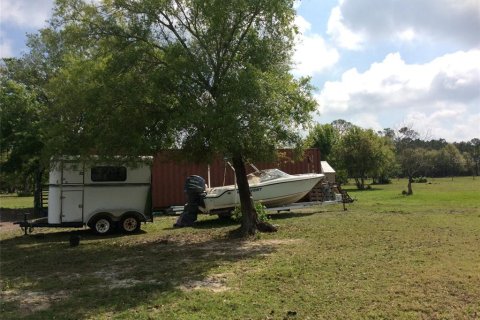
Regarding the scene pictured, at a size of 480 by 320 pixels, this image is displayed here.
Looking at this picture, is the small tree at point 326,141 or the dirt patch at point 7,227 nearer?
the dirt patch at point 7,227

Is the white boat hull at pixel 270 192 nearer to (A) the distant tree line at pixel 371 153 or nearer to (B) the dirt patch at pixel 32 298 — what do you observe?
(B) the dirt patch at pixel 32 298

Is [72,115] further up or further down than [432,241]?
further up

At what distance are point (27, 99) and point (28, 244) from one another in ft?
33.9

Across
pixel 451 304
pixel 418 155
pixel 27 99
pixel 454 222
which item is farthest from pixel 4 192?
pixel 451 304

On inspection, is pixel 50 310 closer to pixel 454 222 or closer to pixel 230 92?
pixel 230 92

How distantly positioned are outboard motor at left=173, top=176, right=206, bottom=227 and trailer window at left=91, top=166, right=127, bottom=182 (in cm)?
234

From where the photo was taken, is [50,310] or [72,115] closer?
[50,310]

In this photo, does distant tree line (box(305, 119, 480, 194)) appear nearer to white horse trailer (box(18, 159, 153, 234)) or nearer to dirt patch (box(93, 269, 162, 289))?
white horse trailer (box(18, 159, 153, 234))

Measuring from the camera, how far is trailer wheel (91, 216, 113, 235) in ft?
45.6

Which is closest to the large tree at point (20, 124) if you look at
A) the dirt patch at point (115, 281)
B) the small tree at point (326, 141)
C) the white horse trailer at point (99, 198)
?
the white horse trailer at point (99, 198)

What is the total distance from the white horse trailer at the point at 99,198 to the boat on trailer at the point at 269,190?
2697 millimetres

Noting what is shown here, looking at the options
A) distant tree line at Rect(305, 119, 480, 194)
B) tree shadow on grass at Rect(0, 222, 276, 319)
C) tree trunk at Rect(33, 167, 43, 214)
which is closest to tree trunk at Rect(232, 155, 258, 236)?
tree shadow on grass at Rect(0, 222, 276, 319)

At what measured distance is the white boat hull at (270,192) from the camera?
16188 millimetres

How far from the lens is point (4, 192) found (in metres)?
68.6
